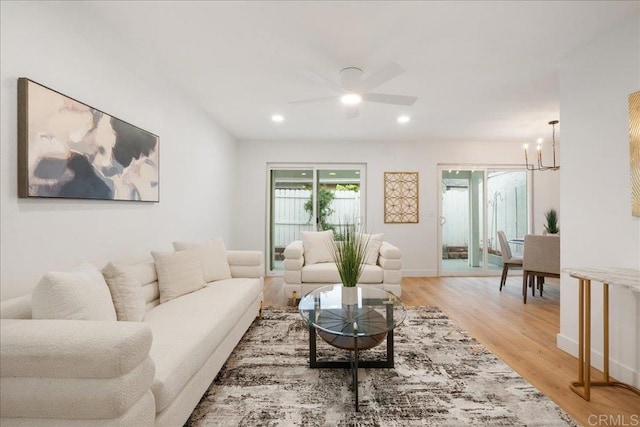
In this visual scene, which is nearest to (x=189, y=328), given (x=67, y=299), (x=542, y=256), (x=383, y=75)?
(x=67, y=299)

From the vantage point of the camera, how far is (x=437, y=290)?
4.43 m

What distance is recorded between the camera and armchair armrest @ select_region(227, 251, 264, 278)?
3.13 meters

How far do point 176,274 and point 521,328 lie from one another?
3351mm

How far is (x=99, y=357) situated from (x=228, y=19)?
2.11m

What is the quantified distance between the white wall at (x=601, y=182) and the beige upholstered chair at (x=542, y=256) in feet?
4.54

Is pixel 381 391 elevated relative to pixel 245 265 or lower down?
lower down

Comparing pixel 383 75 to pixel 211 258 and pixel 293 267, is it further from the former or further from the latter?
pixel 293 267

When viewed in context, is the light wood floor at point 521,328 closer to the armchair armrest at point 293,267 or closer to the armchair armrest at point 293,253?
the armchair armrest at point 293,267

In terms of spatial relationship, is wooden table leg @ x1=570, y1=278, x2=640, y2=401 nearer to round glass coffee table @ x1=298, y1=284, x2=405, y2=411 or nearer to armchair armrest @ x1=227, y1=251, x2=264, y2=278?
round glass coffee table @ x1=298, y1=284, x2=405, y2=411

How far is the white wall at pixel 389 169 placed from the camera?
17.7 feet

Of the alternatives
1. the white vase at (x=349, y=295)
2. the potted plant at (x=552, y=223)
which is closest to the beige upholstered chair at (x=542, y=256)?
the potted plant at (x=552, y=223)

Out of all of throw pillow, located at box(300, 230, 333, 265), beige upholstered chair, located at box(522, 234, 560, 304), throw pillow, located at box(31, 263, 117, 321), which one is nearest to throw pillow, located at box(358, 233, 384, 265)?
throw pillow, located at box(300, 230, 333, 265)

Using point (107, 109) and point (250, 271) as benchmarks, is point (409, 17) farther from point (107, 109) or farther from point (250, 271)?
point (250, 271)

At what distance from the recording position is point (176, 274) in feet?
7.82
